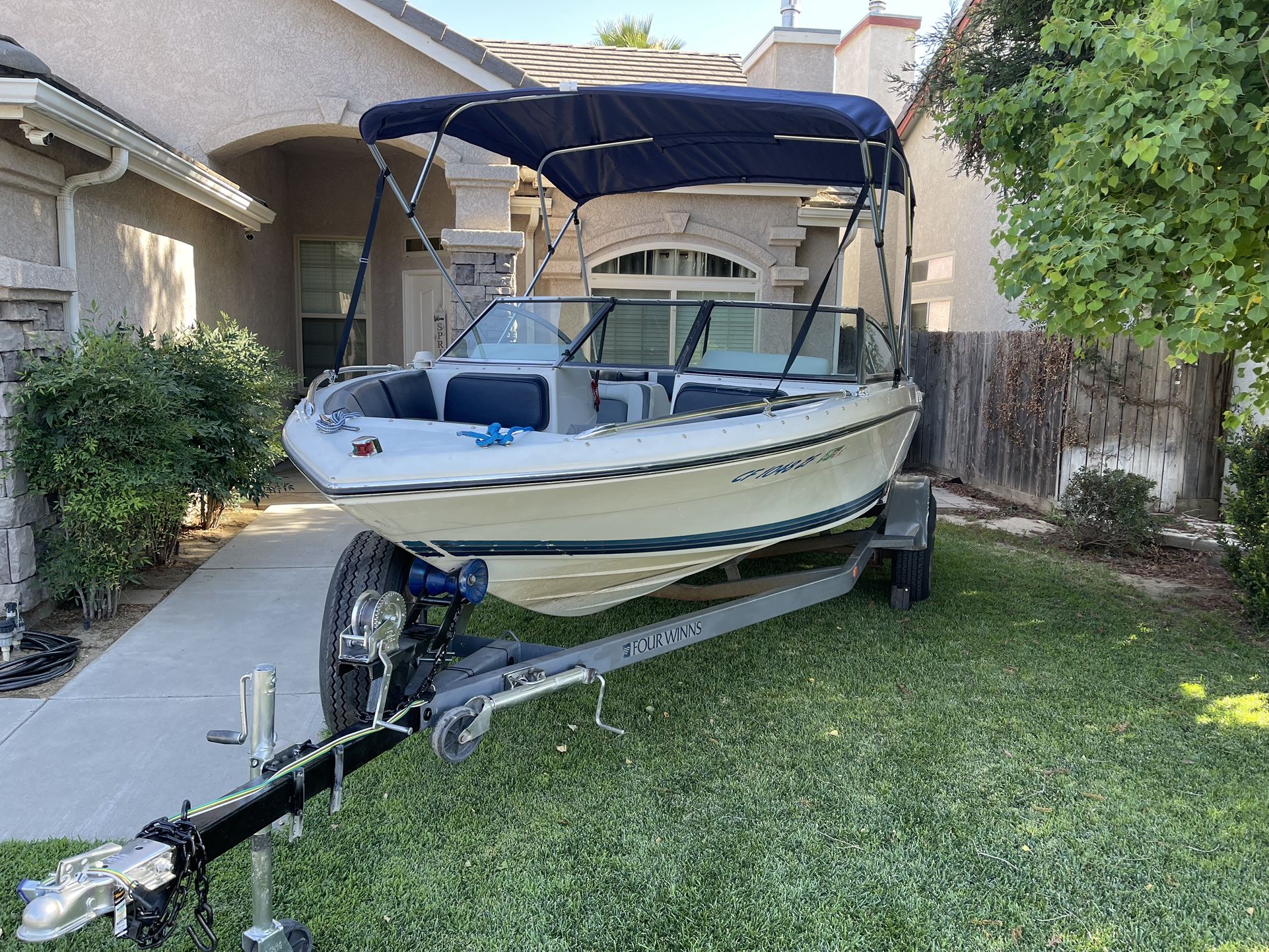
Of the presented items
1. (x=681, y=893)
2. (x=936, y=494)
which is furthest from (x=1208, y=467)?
(x=681, y=893)

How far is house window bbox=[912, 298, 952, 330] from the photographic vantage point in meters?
14.3

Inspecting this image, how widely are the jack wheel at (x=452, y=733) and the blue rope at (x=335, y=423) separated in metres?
1.47

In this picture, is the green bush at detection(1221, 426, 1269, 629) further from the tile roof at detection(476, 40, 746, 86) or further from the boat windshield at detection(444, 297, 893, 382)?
the tile roof at detection(476, 40, 746, 86)

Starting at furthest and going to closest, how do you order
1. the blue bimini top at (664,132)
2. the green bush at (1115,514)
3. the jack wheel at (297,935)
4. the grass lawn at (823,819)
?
the green bush at (1115,514) → the blue bimini top at (664,132) → the grass lawn at (823,819) → the jack wheel at (297,935)

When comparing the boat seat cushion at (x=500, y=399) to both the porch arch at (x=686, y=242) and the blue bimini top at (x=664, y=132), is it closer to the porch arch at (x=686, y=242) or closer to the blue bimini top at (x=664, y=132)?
the blue bimini top at (x=664, y=132)

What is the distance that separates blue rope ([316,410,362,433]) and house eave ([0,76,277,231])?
2.63 m

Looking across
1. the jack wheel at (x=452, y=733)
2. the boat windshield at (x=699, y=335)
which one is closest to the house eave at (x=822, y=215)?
the boat windshield at (x=699, y=335)

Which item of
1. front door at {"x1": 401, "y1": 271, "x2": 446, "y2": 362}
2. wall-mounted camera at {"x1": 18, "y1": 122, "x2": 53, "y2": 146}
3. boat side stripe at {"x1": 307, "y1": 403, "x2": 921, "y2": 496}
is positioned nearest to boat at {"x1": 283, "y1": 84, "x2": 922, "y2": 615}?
boat side stripe at {"x1": 307, "y1": 403, "x2": 921, "y2": 496}

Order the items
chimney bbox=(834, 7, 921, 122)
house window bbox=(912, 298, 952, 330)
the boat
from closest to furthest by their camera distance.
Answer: the boat → house window bbox=(912, 298, 952, 330) → chimney bbox=(834, 7, 921, 122)

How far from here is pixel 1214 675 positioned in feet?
16.0

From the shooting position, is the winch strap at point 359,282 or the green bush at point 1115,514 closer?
the winch strap at point 359,282

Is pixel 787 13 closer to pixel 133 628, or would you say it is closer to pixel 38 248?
pixel 38 248

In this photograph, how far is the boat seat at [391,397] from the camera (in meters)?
4.33

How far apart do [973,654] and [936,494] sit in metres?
5.51
